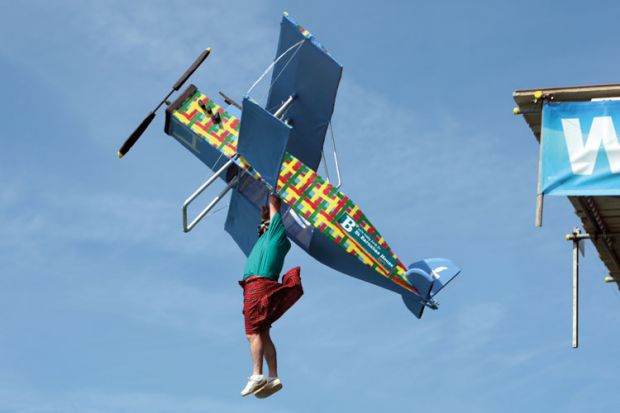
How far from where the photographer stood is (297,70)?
19047mm

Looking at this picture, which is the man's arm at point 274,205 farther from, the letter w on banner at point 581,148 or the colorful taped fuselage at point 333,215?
the letter w on banner at point 581,148

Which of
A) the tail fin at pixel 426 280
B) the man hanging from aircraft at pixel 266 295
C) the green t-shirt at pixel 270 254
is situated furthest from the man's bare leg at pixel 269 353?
the tail fin at pixel 426 280

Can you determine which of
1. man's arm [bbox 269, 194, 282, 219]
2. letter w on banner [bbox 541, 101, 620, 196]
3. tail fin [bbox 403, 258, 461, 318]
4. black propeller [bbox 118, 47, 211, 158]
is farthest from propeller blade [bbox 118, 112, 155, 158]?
letter w on banner [bbox 541, 101, 620, 196]

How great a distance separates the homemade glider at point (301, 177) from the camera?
18344 mm

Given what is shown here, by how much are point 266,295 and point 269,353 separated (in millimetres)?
730

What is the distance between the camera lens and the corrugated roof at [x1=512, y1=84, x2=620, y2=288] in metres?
16.6

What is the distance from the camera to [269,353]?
52.1 ft

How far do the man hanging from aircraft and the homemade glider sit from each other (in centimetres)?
190

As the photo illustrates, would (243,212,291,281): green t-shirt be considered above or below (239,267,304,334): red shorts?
above

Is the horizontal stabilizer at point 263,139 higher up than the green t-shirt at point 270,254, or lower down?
higher up

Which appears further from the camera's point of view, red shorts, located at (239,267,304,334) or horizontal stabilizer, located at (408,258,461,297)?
horizontal stabilizer, located at (408,258,461,297)

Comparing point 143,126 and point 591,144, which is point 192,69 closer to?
point 143,126

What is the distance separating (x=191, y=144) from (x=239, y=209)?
158 centimetres

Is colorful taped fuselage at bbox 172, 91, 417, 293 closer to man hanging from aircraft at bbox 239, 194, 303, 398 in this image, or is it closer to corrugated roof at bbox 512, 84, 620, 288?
man hanging from aircraft at bbox 239, 194, 303, 398
